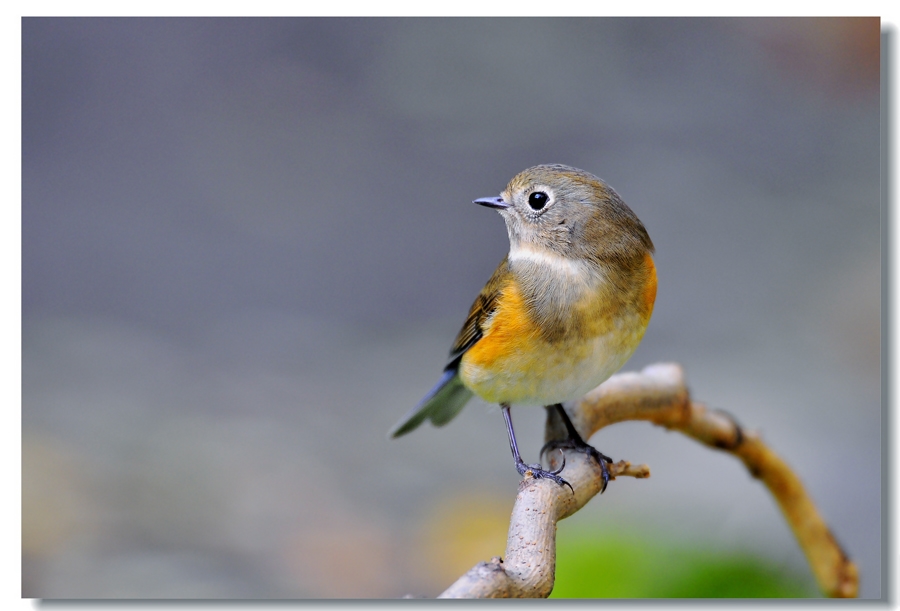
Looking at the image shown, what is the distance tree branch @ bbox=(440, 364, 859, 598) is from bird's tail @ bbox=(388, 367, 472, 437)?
0.77 feet

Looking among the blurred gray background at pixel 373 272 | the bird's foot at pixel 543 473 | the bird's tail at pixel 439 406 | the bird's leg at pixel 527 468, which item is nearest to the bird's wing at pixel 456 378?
the bird's tail at pixel 439 406

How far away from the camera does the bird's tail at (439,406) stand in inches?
A: 86.0

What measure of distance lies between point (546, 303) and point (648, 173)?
Answer: 43.9 inches

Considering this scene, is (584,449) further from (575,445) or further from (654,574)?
(654,574)

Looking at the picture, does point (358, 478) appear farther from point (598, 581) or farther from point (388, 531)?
point (598, 581)

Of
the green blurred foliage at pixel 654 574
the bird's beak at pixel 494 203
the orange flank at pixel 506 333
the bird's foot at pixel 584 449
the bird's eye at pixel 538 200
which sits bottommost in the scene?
the green blurred foliage at pixel 654 574

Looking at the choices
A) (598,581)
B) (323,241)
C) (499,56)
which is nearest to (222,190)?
(323,241)

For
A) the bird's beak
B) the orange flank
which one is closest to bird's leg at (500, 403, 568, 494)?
the orange flank

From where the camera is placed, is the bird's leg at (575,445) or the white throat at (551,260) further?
the bird's leg at (575,445)

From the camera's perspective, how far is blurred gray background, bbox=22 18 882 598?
245 cm

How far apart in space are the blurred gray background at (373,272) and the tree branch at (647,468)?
0.26m

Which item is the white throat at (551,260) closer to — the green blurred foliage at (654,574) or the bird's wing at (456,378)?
the bird's wing at (456,378)

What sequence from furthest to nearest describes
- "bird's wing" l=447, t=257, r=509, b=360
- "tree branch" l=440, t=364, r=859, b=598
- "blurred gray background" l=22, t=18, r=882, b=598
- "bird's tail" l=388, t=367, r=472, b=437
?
"blurred gray background" l=22, t=18, r=882, b=598
"bird's tail" l=388, t=367, r=472, b=437
"bird's wing" l=447, t=257, r=509, b=360
"tree branch" l=440, t=364, r=859, b=598

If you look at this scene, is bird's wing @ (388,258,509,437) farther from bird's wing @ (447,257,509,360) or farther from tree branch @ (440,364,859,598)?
tree branch @ (440,364,859,598)
